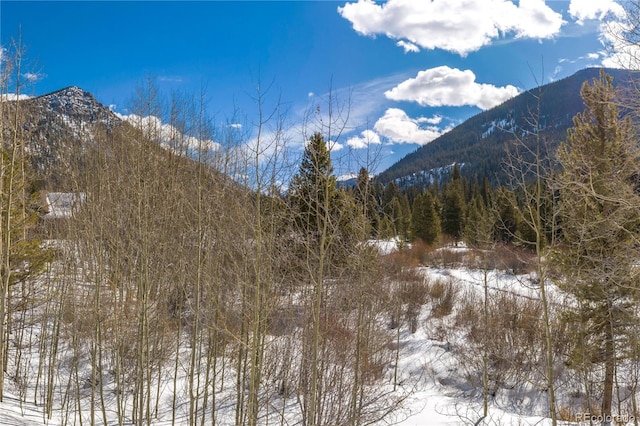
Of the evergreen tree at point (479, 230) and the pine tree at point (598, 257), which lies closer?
the pine tree at point (598, 257)

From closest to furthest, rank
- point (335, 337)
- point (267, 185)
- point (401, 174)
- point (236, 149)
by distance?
point (267, 185) → point (236, 149) → point (335, 337) → point (401, 174)

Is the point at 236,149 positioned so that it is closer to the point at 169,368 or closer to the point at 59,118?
the point at 59,118

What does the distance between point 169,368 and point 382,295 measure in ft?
27.3

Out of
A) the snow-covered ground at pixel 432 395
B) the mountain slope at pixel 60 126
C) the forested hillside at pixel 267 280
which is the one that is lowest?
the snow-covered ground at pixel 432 395

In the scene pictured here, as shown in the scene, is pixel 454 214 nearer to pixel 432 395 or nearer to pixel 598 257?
pixel 432 395

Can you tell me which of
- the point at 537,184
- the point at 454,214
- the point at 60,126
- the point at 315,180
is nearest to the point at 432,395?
the point at 315,180

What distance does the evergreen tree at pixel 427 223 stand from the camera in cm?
3928

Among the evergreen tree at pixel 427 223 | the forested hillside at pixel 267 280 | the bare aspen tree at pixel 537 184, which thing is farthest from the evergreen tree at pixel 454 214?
the bare aspen tree at pixel 537 184

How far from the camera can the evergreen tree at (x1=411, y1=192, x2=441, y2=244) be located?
3928 centimetres

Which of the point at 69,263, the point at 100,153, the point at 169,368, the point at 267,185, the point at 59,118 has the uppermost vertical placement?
the point at 59,118

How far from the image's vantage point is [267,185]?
723cm

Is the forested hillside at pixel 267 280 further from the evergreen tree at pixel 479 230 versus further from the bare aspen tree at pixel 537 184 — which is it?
the evergreen tree at pixel 479 230

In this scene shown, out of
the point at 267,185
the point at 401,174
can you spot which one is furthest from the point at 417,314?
the point at 401,174

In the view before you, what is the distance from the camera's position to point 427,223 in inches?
1567
